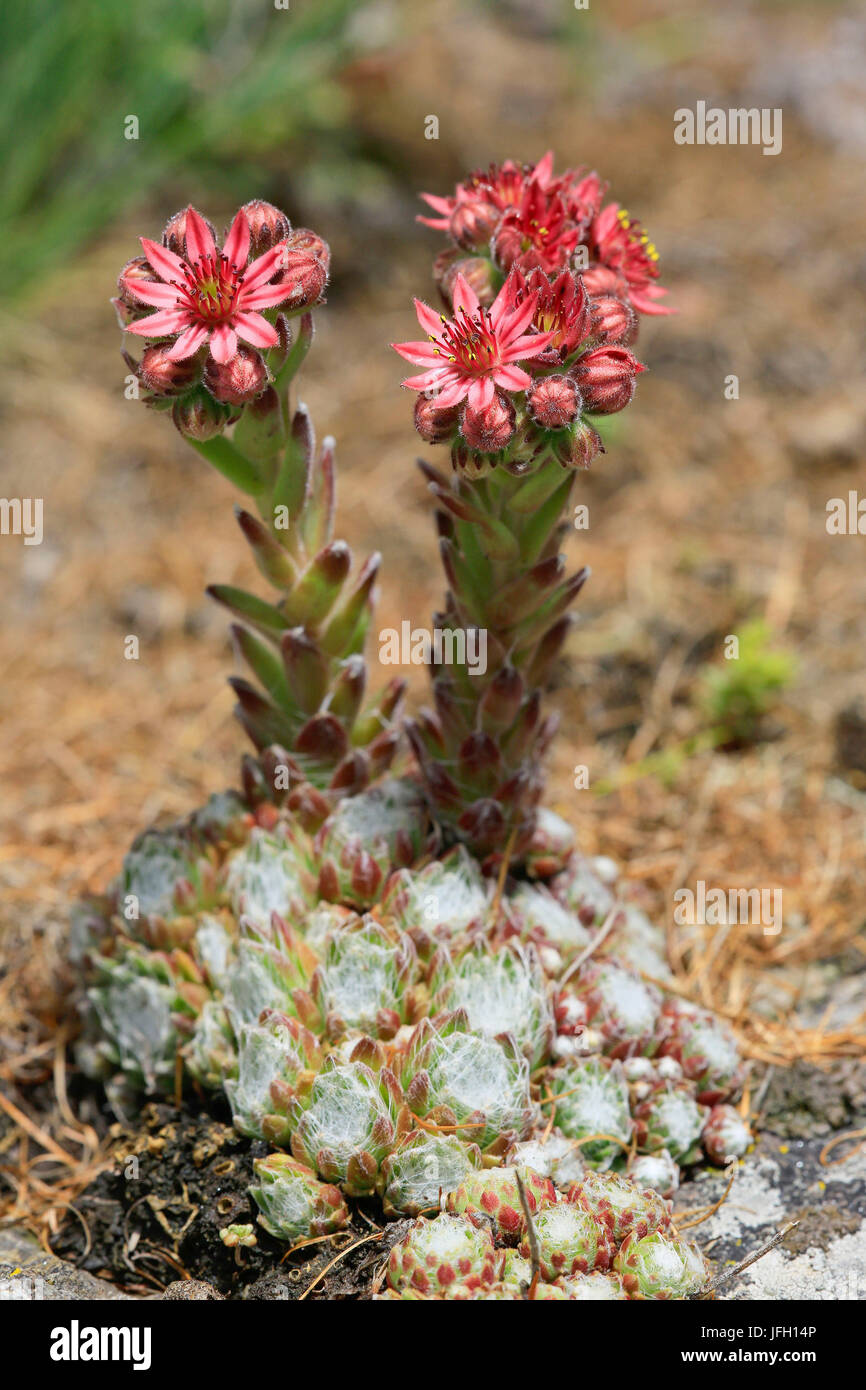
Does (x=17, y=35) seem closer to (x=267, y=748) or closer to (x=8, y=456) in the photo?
(x=8, y=456)

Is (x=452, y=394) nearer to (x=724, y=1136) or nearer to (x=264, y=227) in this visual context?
(x=264, y=227)

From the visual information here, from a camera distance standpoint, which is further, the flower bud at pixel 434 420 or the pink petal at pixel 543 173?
the pink petal at pixel 543 173

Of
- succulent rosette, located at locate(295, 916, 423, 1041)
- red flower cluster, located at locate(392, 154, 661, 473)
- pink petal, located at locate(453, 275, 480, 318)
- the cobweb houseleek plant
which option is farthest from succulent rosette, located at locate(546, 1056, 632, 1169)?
pink petal, located at locate(453, 275, 480, 318)

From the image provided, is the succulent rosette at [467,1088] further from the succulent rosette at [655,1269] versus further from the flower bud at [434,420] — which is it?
the flower bud at [434,420]

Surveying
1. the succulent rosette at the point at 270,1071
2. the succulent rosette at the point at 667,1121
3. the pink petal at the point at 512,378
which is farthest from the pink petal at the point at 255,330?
the succulent rosette at the point at 667,1121

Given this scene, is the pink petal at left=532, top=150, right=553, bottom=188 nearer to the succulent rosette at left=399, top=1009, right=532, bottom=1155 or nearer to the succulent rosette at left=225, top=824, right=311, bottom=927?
the succulent rosette at left=225, top=824, right=311, bottom=927

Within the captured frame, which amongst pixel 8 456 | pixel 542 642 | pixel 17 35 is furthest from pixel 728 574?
pixel 17 35

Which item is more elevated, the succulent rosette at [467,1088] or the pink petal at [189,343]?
the pink petal at [189,343]
